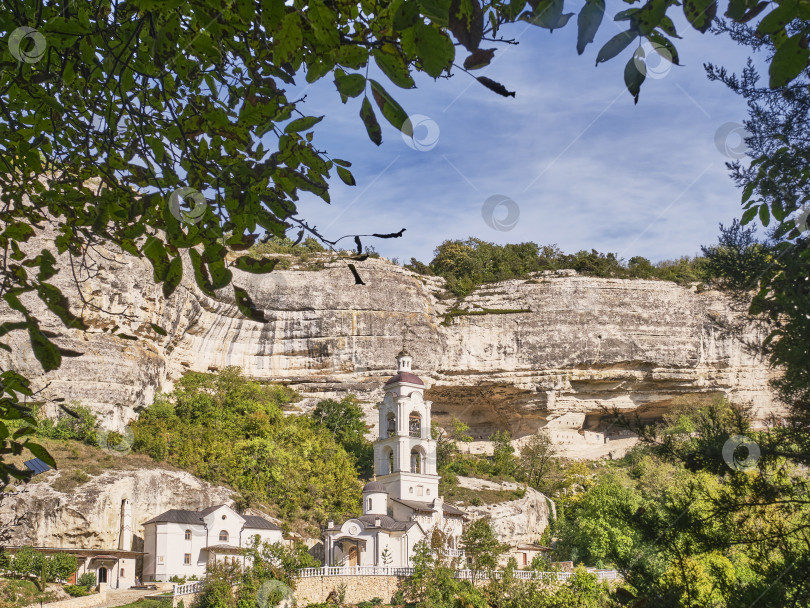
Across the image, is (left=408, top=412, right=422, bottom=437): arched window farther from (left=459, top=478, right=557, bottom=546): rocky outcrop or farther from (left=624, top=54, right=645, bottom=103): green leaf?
(left=624, top=54, right=645, bottom=103): green leaf

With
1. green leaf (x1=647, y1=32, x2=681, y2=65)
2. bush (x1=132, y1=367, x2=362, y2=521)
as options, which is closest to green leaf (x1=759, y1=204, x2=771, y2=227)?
green leaf (x1=647, y1=32, x2=681, y2=65)

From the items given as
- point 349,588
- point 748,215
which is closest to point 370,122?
point 748,215

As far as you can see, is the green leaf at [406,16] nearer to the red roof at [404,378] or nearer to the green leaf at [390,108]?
the green leaf at [390,108]

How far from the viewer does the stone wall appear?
24.2 m

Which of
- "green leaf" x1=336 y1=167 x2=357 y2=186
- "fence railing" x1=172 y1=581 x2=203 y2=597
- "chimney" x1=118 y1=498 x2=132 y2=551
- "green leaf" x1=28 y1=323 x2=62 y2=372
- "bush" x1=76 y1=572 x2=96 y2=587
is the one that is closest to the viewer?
"green leaf" x1=28 y1=323 x2=62 y2=372

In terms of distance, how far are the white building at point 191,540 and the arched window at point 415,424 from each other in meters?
9.60

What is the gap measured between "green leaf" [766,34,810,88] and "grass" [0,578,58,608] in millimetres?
20673

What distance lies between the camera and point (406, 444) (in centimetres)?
3247

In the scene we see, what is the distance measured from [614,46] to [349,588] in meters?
25.2

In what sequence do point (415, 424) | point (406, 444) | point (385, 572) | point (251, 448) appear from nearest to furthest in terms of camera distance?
1. point (385, 572)
2. point (251, 448)
3. point (406, 444)
4. point (415, 424)

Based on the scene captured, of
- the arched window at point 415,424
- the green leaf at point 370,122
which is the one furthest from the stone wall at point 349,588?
the green leaf at point 370,122

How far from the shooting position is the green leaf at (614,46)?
2314 mm

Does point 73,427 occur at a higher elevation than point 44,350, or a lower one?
higher

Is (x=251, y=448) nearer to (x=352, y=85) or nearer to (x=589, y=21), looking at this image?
(x=352, y=85)
